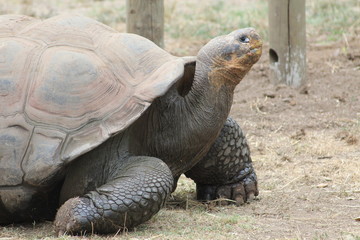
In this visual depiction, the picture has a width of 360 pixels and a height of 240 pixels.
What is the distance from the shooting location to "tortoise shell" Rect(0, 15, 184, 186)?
408cm

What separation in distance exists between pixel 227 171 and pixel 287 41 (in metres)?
3.42

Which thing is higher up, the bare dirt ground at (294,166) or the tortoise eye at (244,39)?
the tortoise eye at (244,39)

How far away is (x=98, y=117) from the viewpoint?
414 centimetres

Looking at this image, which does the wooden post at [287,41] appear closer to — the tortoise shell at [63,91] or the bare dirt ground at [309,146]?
the bare dirt ground at [309,146]

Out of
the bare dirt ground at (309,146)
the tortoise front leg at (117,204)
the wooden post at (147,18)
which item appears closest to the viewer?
the tortoise front leg at (117,204)

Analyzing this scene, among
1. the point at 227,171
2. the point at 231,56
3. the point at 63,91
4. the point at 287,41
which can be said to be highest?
the point at 231,56

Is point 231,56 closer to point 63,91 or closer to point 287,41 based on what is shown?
point 63,91

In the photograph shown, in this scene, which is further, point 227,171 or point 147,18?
point 147,18

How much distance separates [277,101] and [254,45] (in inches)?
148

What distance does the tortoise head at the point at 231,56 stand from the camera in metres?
4.44

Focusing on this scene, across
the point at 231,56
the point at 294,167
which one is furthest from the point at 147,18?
the point at 231,56

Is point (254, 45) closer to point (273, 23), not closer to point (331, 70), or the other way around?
point (273, 23)

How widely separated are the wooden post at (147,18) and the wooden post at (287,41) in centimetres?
168

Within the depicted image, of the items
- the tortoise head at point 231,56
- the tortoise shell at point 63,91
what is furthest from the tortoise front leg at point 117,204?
the tortoise head at point 231,56
